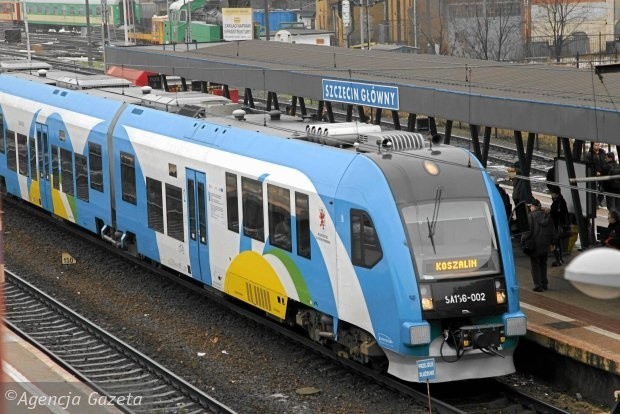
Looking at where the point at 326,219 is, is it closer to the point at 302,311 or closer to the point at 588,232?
the point at 302,311

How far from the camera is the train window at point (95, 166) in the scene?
65.0ft

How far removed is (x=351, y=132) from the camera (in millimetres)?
14633

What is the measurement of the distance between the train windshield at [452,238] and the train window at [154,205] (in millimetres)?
6113

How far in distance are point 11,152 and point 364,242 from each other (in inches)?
547

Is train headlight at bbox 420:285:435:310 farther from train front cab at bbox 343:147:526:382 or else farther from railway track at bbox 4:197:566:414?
railway track at bbox 4:197:566:414

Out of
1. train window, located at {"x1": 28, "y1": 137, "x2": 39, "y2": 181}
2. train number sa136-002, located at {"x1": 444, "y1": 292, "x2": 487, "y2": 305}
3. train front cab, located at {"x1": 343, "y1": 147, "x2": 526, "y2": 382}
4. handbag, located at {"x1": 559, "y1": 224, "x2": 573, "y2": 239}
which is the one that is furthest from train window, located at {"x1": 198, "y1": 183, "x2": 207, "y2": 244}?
train window, located at {"x1": 28, "y1": 137, "x2": 39, "y2": 181}

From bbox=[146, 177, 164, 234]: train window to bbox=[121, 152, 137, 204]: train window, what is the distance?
1.92ft

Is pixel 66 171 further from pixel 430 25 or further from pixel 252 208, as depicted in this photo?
pixel 430 25

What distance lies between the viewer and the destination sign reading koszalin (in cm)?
1802

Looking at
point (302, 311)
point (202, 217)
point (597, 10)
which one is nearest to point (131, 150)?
point (202, 217)

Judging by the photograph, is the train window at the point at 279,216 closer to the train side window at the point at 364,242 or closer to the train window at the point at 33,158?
the train side window at the point at 364,242

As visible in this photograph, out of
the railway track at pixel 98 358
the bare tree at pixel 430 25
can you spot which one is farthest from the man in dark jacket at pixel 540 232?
the bare tree at pixel 430 25

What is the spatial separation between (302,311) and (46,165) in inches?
391

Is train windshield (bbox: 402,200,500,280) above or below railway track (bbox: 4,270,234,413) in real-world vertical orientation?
above
